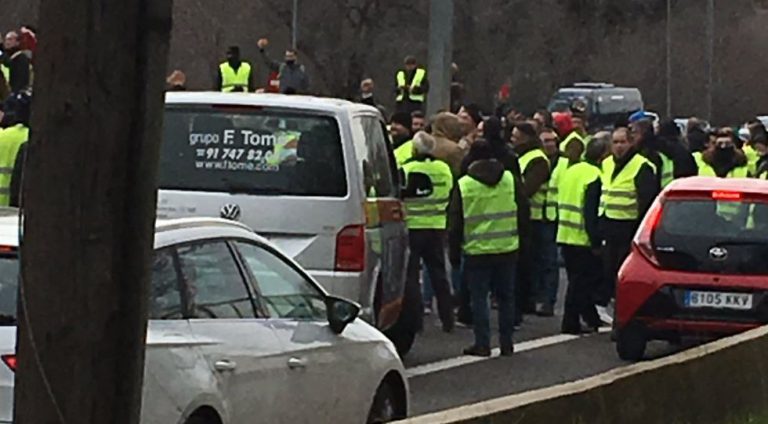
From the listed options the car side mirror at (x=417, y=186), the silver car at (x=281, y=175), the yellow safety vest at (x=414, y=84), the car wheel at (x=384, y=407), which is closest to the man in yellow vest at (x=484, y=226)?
the car side mirror at (x=417, y=186)

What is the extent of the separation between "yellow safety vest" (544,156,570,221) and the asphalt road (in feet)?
3.79

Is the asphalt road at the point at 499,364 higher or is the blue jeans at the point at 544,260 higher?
the blue jeans at the point at 544,260

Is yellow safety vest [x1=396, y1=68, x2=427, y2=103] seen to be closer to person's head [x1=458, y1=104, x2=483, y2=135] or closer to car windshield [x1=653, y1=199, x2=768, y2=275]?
person's head [x1=458, y1=104, x2=483, y2=135]

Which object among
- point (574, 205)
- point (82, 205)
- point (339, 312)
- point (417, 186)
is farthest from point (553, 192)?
point (82, 205)

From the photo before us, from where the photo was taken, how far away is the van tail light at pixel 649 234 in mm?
14297

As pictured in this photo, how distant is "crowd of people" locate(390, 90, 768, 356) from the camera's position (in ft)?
47.5

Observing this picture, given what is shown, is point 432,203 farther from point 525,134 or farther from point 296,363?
point 296,363

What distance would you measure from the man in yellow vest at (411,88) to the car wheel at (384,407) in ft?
55.3

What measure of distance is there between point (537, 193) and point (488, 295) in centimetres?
334

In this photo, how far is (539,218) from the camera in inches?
709

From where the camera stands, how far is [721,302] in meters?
14.0

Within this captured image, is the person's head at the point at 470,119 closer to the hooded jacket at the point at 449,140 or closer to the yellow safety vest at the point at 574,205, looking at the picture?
the hooded jacket at the point at 449,140

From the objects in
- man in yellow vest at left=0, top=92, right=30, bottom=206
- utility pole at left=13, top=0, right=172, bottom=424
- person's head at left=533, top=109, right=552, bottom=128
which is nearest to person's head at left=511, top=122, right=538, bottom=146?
person's head at left=533, top=109, right=552, bottom=128

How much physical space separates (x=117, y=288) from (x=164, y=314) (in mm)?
3895
